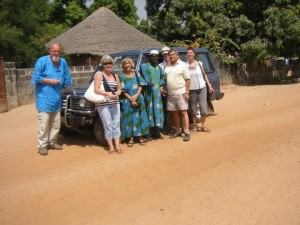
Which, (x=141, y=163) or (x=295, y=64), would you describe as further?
(x=295, y=64)

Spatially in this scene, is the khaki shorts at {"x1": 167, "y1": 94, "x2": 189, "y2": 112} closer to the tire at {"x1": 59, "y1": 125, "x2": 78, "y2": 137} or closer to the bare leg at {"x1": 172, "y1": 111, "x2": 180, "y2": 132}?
the bare leg at {"x1": 172, "y1": 111, "x2": 180, "y2": 132}

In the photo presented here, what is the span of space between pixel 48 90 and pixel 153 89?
193 centimetres

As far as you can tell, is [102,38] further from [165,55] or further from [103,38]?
[165,55]

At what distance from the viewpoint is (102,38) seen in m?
20.2

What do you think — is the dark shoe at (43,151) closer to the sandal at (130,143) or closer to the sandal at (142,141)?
the sandal at (130,143)

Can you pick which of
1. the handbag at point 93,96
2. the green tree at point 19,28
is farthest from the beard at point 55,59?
the green tree at point 19,28

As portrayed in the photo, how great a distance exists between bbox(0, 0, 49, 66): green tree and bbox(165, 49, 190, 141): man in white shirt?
32.0ft

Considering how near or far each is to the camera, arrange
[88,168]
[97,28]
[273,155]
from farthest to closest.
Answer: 1. [97,28]
2. [273,155]
3. [88,168]

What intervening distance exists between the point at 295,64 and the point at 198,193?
21630 mm

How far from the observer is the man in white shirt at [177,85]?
696cm

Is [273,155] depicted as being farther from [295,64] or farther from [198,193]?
[295,64]

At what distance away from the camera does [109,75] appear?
6.32m

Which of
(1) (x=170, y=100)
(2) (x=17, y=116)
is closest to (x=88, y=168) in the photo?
(1) (x=170, y=100)

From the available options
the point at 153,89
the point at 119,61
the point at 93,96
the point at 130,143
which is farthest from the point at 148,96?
the point at 119,61
